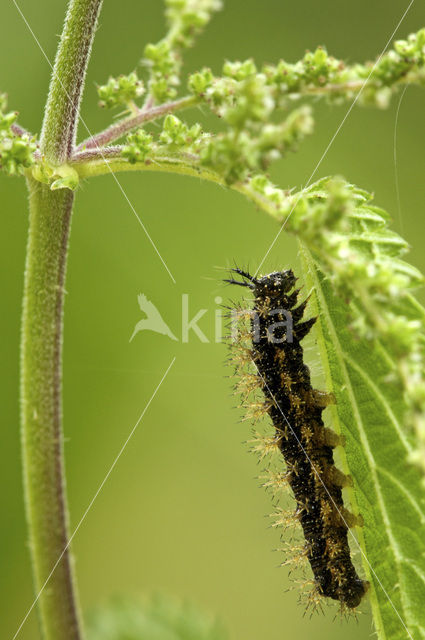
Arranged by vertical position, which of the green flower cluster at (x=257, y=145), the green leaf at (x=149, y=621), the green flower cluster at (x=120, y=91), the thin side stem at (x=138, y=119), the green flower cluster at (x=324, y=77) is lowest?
the green leaf at (x=149, y=621)

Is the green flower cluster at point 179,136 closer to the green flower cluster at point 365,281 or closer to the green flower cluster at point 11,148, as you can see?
the green flower cluster at point 365,281

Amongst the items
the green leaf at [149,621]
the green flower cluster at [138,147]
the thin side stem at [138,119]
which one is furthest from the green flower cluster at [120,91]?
the green leaf at [149,621]

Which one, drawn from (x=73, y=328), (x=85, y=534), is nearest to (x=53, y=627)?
(x=73, y=328)

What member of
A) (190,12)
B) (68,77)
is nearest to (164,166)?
(68,77)

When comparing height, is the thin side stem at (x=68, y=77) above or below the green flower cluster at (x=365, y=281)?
above

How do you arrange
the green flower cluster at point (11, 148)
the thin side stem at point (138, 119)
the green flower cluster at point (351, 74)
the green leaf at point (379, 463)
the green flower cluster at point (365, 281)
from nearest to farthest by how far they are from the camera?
the green flower cluster at point (365, 281)
the green flower cluster at point (351, 74)
the green flower cluster at point (11, 148)
the thin side stem at point (138, 119)
the green leaf at point (379, 463)
